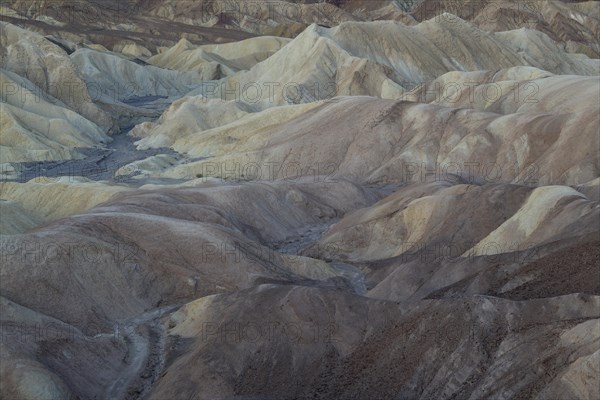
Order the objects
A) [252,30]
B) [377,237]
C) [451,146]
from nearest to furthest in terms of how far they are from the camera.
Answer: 1. [377,237]
2. [451,146]
3. [252,30]

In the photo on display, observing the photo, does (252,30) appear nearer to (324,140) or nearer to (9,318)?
(324,140)

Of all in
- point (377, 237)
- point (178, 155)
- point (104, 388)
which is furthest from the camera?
point (178, 155)

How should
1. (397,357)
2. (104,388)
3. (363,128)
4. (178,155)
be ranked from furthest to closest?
(178,155)
(363,128)
(104,388)
(397,357)

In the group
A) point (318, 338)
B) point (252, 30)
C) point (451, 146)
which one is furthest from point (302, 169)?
point (252, 30)

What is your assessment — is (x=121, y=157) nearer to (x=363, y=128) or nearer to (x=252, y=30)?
(x=363, y=128)

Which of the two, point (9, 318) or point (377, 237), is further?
point (377, 237)

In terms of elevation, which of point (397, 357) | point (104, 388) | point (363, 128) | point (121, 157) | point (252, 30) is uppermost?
point (397, 357)

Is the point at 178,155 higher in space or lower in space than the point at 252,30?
higher

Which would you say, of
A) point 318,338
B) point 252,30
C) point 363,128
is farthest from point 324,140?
point 252,30

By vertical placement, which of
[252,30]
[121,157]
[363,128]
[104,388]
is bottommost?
[252,30]
